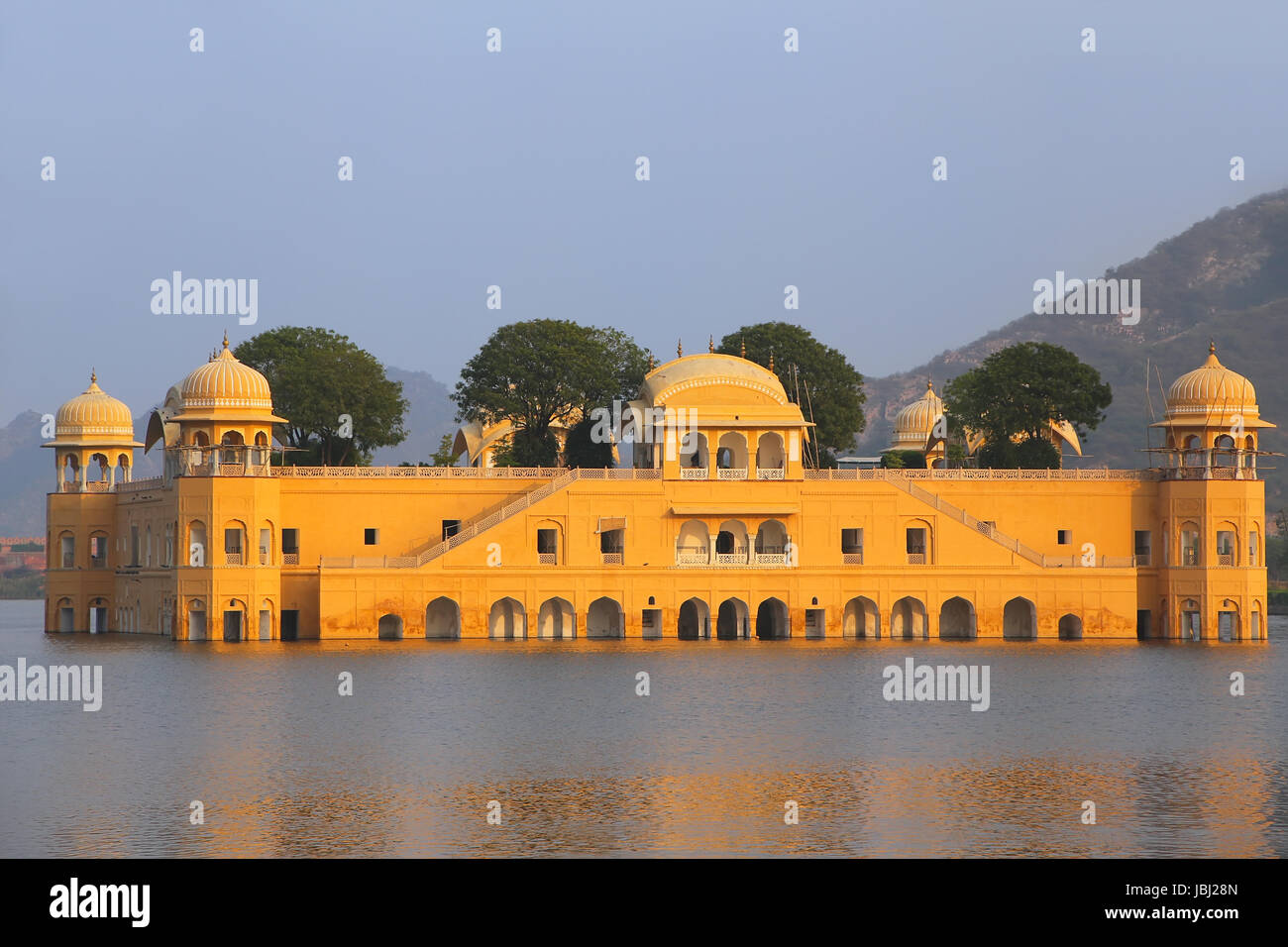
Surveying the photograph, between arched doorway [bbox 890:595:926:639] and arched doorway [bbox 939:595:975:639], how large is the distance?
37.7 inches

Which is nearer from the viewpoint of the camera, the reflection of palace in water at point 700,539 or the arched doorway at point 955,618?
the reflection of palace in water at point 700,539

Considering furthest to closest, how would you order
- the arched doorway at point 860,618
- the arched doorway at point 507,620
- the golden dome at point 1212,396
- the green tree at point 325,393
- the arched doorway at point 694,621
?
the green tree at point 325,393 < the golden dome at point 1212,396 < the arched doorway at point 860,618 < the arched doorway at point 694,621 < the arched doorway at point 507,620

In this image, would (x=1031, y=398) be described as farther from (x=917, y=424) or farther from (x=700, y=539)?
(x=917, y=424)

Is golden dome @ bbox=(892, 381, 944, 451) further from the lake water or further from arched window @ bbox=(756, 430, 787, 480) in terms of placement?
the lake water

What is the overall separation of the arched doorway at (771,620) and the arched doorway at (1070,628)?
8711 millimetres

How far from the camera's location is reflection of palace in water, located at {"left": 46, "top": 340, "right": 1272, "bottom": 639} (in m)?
58.2

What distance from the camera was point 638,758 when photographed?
32.5m

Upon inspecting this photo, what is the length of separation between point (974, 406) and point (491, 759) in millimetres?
42223

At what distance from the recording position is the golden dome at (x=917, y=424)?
3383 inches

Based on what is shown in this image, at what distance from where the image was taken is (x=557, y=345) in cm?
6988

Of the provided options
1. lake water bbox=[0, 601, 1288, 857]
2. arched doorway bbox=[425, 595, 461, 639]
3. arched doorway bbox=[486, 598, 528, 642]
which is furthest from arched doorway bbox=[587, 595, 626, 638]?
lake water bbox=[0, 601, 1288, 857]

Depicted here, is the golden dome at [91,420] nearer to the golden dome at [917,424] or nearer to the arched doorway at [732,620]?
the arched doorway at [732,620]

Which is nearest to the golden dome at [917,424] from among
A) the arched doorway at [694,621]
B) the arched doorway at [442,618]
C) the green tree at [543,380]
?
the green tree at [543,380]

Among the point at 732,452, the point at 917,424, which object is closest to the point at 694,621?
the point at 732,452
